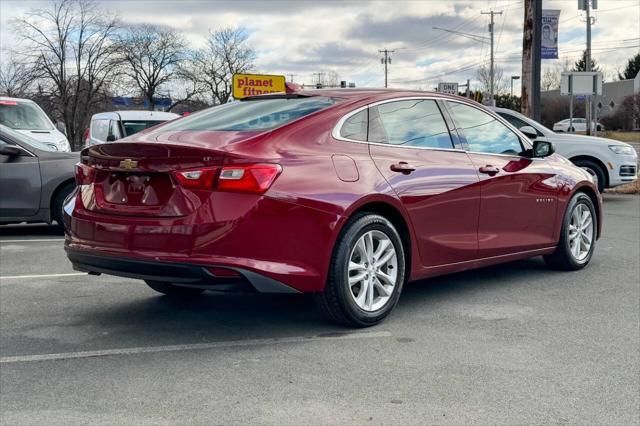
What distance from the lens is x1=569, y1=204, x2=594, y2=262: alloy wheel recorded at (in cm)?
684

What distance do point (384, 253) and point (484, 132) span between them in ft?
5.50

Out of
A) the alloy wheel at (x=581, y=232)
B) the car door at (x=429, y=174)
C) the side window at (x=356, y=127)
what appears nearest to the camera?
the side window at (x=356, y=127)

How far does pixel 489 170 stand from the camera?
584cm

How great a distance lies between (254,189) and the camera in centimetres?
430

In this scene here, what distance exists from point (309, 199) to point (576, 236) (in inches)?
134

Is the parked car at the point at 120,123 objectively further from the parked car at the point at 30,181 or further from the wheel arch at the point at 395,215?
the wheel arch at the point at 395,215

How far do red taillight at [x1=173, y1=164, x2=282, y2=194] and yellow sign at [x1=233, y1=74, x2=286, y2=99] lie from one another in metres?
18.8

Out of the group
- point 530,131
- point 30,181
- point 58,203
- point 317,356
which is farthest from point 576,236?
point 30,181

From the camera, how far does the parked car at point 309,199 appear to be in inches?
169

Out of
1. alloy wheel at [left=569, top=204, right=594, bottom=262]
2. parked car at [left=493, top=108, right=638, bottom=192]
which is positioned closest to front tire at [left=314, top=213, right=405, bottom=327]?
alloy wheel at [left=569, top=204, right=594, bottom=262]

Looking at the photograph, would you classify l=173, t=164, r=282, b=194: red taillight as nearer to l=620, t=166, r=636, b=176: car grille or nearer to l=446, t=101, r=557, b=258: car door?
l=446, t=101, r=557, b=258: car door

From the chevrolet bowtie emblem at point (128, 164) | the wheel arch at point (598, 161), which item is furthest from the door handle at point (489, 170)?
the wheel arch at point (598, 161)

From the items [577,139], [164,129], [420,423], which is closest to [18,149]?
[164,129]

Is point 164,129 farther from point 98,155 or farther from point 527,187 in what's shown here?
point 527,187
